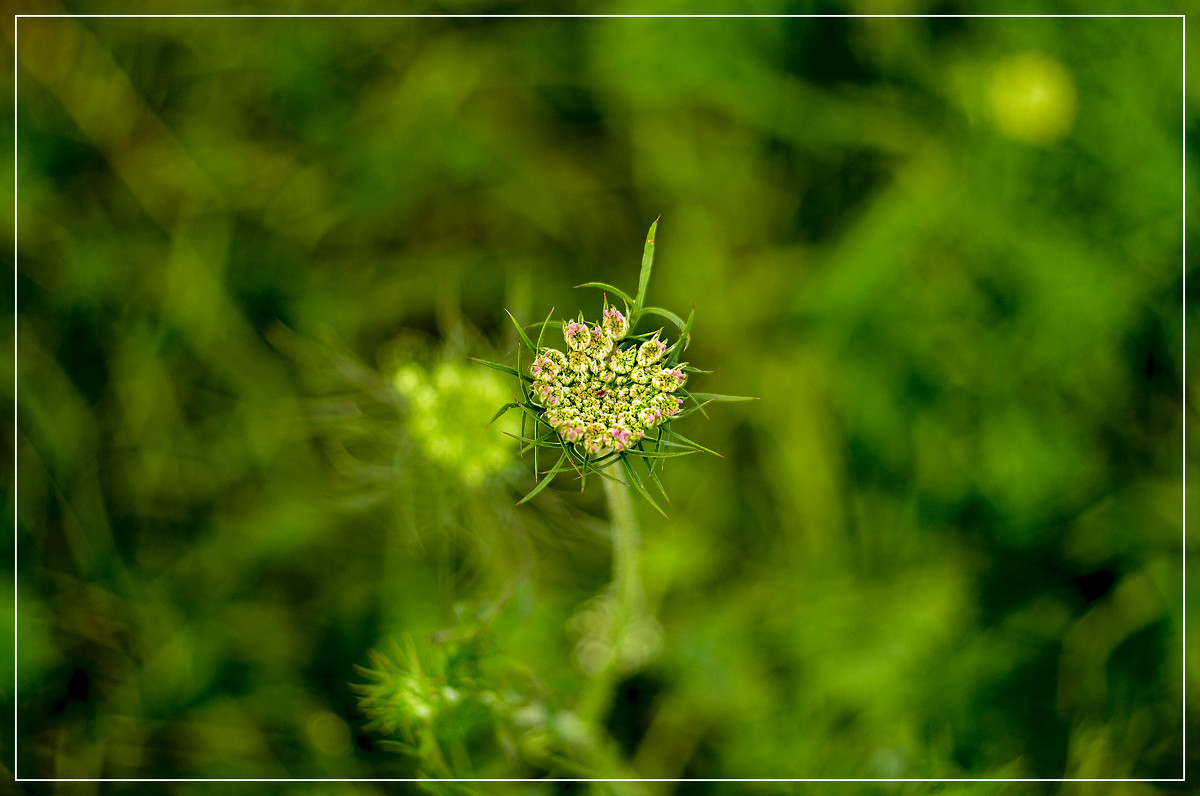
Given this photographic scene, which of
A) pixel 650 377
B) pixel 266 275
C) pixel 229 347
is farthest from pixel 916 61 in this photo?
pixel 229 347

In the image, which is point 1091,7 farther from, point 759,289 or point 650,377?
point 650,377

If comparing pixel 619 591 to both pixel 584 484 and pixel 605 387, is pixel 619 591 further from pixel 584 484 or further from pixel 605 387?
pixel 605 387

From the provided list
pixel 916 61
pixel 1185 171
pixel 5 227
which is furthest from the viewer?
pixel 5 227

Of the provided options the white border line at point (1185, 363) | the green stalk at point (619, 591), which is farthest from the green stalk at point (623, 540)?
the white border line at point (1185, 363)

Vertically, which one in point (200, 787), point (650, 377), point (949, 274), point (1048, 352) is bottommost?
point (200, 787)

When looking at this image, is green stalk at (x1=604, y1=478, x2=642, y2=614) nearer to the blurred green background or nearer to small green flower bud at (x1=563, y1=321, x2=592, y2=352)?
small green flower bud at (x1=563, y1=321, x2=592, y2=352)

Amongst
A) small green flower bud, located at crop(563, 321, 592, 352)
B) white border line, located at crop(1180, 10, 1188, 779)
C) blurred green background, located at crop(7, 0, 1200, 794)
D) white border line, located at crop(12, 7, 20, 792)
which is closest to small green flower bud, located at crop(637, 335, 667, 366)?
small green flower bud, located at crop(563, 321, 592, 352)

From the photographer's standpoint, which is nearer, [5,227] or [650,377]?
[650,377]
